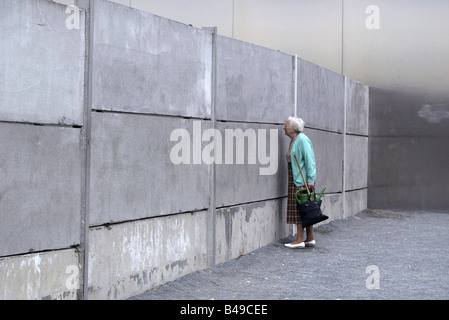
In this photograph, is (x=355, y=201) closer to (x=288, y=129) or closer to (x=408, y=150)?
(x=408, y=150)

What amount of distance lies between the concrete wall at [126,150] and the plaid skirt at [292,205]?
7.9 inches

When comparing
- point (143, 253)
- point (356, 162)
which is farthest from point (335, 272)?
point (356, 162)

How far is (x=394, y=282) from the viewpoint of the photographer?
7.44 metres

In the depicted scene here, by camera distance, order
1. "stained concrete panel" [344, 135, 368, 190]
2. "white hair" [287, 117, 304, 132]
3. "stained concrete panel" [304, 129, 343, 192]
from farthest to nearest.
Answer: "stained concrete panel" [344, 135, 368, 190] < "stained concrete panel" [304, 129, 343, 192] < "white hair" [287, 117, 304, 132]

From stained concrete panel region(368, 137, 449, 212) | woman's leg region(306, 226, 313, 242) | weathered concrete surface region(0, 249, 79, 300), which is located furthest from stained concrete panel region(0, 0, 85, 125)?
stained concrete panel region(368, 137, 449, 212)

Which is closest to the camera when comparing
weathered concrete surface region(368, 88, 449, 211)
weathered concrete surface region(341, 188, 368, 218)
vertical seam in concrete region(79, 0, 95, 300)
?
vertical seam in concrete region(79, 0, 95, 300)

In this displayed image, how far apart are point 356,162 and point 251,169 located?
6.05m

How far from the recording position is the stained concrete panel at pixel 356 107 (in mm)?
14039

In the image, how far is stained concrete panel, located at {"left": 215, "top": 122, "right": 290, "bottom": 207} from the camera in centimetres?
821

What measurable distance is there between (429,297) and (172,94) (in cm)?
301

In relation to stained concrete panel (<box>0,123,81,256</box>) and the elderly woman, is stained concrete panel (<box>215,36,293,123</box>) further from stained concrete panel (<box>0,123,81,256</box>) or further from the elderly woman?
stained concrete panel (<box>0,123,81,256</box>)

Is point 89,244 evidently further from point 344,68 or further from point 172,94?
point 344,68

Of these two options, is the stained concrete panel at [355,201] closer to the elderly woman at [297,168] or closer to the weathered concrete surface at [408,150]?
the weathered concrete surface at [408,150]

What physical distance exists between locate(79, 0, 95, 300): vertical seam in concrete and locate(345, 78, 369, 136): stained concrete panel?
8745mm
